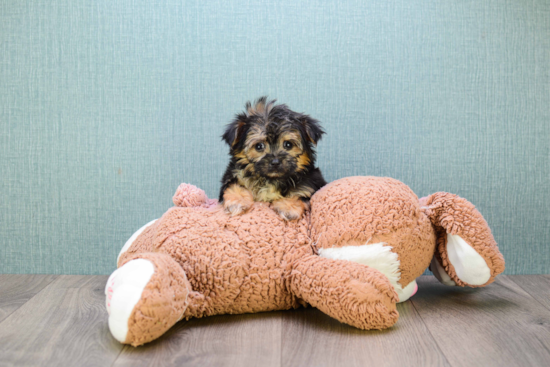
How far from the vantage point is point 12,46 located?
95.4 inches

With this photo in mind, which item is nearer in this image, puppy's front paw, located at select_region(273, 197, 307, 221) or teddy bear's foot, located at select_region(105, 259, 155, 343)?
A: teddy bear's foot, located at select_region(105, 259, 155, 343)

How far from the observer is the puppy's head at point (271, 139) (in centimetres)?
183

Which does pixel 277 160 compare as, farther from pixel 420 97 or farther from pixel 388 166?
pixel 420 97

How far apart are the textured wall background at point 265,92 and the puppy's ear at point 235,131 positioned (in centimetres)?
54

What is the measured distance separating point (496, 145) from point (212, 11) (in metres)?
1.71

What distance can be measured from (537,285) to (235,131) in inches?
67.5

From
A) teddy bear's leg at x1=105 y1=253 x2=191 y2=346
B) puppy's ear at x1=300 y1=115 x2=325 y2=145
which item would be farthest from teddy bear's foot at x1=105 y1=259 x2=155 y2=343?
puppy's ear at x1=300 y1=115 x2=325 y2=145

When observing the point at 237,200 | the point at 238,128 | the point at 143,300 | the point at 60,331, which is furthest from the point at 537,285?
the point at 60,331

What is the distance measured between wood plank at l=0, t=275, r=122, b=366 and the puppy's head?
2.83 feet

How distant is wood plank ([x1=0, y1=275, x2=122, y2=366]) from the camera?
1425 mm

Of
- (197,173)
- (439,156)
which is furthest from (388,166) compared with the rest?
(197,173)

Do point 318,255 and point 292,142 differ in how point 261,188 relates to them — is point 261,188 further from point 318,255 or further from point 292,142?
point 318,255

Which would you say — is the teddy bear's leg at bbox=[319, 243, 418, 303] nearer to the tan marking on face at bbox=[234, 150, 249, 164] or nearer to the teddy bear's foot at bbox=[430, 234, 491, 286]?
the teddy bear's foot at bbox=[430, 234, 491, 286]

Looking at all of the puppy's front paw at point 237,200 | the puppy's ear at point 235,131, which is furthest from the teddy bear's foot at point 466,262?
the puppy's ear at point 235,131
